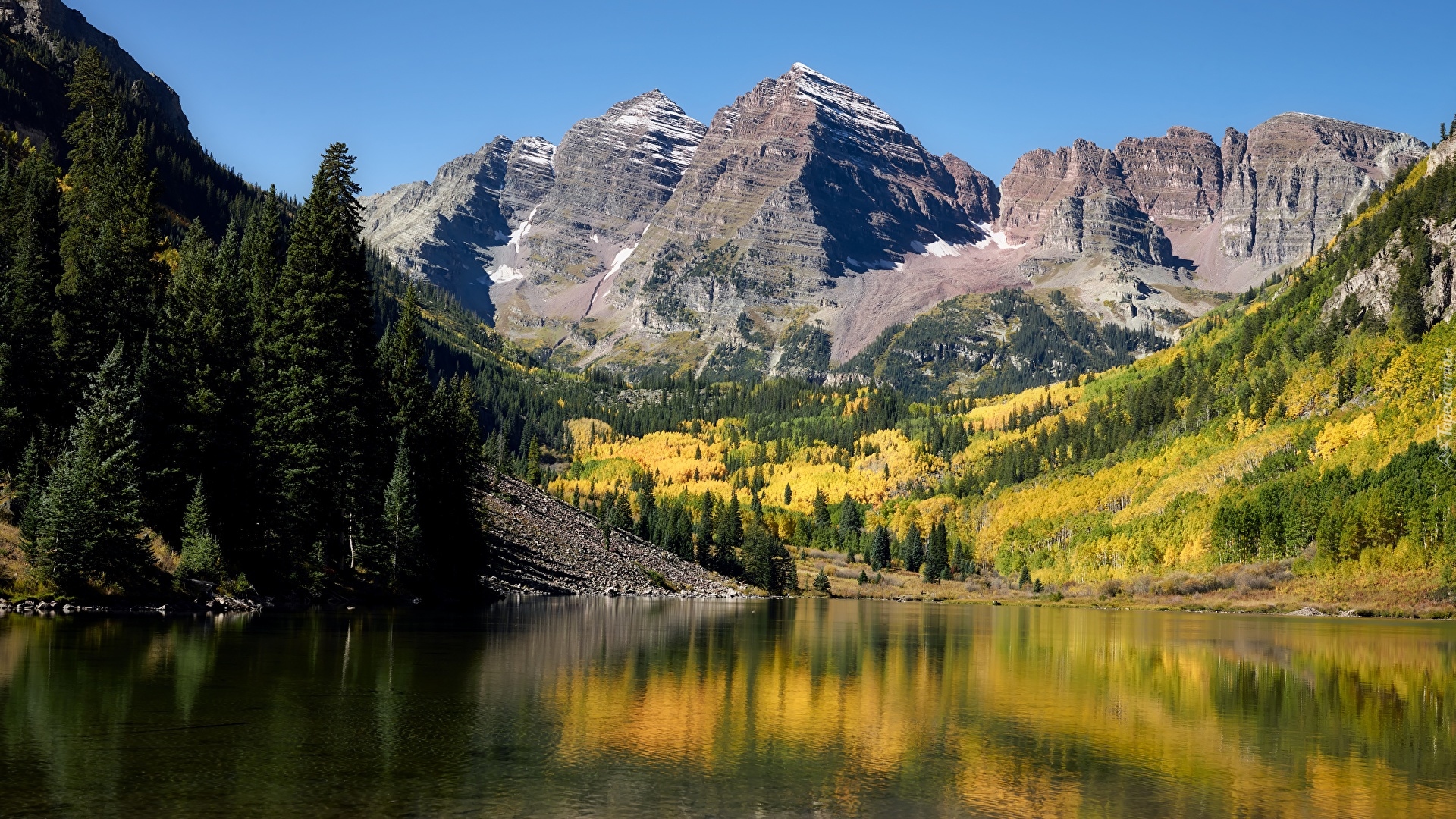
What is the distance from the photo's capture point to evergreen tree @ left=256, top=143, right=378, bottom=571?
79250mm

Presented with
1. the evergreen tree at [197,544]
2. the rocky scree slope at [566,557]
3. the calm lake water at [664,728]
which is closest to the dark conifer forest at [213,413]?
the evergreen tree at [197,544]

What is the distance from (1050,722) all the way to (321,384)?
194 feet

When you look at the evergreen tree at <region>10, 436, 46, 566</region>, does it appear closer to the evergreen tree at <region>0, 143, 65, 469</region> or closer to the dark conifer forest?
the dark conifer forest

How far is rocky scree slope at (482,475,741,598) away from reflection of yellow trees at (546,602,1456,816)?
60.8m

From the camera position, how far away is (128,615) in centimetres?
6309

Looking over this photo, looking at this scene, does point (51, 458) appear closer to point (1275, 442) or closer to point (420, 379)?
point (420, 379)

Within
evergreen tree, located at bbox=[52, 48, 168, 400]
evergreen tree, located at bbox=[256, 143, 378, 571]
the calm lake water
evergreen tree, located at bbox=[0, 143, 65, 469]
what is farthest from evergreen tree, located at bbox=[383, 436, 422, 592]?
evergreen tree, located at bbox=[0, 143, 65, 469]

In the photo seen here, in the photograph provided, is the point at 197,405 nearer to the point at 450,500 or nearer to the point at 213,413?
the point at 213,413

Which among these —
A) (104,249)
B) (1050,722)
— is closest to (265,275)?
(104,249)

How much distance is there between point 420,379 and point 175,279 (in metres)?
23.5

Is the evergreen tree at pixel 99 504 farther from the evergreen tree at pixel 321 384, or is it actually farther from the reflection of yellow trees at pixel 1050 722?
the reflection of yellow trees at pixel 1050 722

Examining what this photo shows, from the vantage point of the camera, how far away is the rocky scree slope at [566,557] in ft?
425

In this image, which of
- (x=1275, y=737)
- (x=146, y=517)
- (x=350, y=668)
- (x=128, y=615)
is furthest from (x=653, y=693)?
(x=146, y=517)

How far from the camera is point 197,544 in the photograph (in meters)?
68.2
